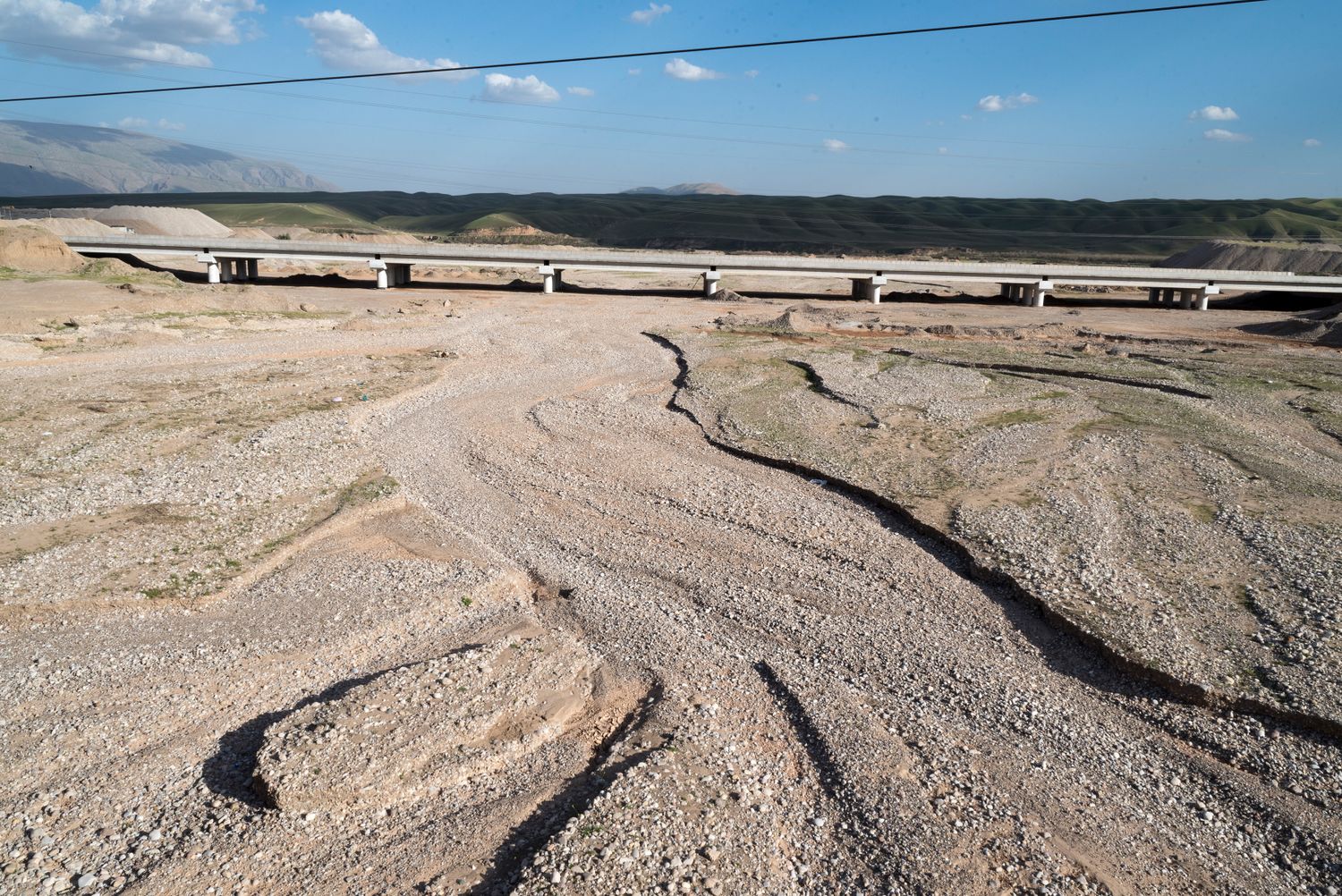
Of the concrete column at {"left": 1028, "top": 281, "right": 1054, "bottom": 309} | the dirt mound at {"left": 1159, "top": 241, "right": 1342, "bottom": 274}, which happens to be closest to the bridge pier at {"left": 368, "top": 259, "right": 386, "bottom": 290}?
the concrete column at {"left": 1028, "top": 281, "right": 1054, "bottom": 309}

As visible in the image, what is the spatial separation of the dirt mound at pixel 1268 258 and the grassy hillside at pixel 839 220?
23099mm

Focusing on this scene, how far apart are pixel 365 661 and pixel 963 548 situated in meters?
5.64

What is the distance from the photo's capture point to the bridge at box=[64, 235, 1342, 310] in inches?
1374

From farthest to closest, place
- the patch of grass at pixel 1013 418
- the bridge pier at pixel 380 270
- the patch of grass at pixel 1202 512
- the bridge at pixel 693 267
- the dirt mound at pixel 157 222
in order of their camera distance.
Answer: the dirt mound at pixel 157 222, the bridge pier at pixel 380 270, the bridge at pixel 693 267, the patch of grass at pixel 1013 418, the patch of grass at pixel 1202 512

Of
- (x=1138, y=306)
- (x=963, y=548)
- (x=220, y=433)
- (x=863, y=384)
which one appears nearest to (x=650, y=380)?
(x=863, y=384)

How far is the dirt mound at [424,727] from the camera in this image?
16.0 feet

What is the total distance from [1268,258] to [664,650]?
170 ft

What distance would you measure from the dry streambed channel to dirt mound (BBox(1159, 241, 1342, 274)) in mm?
37293

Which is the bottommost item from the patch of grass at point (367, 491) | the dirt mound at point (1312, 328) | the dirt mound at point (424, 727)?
the dirt mound at point (424, 727)

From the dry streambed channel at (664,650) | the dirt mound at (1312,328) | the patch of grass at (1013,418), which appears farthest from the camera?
the dirt mound at (1312,328)

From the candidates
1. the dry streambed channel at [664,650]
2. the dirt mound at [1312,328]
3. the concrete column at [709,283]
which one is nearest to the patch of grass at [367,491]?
the dry streambed channel at [664,650]

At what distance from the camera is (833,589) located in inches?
309

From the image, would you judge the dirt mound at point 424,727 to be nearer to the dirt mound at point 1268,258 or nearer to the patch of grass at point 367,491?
the patch of grass at point 367,491

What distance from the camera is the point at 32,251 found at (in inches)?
1186
